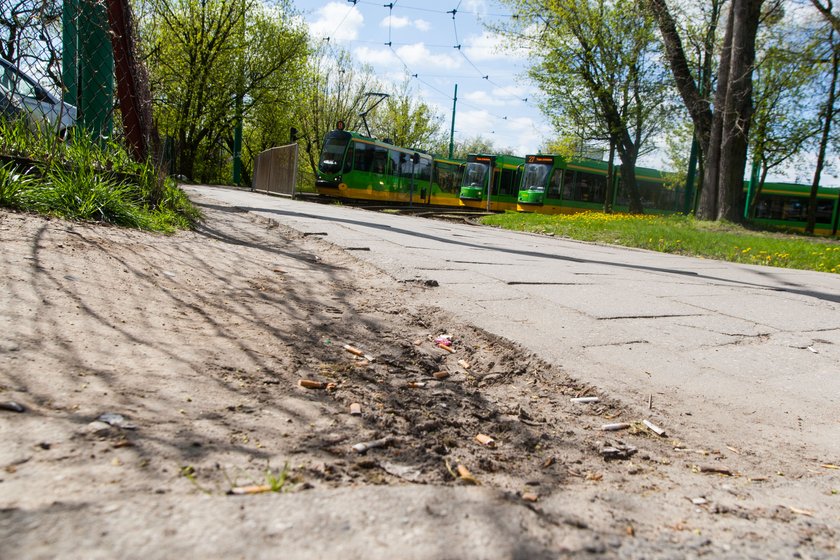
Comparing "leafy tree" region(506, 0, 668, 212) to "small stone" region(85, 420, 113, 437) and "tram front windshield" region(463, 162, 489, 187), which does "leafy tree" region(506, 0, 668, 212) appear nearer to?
"tram front windshield" region(463, 162, 489, 187)

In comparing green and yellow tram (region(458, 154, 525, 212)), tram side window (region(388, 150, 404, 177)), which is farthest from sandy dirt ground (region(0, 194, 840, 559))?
green and yellow tram (region(458, 154, 525, 212))

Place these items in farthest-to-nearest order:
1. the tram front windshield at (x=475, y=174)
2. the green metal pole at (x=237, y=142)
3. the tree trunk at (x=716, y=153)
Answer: the green metal pole at (x=237, y=142) < the tram front windshield at (x=475, y=174) < the tree trunk at (x=716, y=153)

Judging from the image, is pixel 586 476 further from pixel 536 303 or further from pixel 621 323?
pixel 536 303

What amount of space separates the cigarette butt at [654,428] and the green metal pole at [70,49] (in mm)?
5115

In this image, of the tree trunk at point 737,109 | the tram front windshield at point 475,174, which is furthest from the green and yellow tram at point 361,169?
the tree trunk at point 737,109

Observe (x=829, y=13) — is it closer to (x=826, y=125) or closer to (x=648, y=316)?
(x=826, y=125)

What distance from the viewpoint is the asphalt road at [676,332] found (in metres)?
2.41

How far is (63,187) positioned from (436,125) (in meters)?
52.3

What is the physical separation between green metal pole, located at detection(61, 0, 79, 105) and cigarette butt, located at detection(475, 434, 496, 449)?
480 centimetres

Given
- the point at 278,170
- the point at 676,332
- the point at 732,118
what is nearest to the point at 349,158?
the point at 278,170

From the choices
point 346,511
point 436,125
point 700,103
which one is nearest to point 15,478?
point 346,511

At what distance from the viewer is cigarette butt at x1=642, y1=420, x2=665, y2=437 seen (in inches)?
86.1

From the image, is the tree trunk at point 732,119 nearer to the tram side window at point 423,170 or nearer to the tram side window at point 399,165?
the tram side window at point 399,165

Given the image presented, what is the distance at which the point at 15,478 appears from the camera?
1232mm
